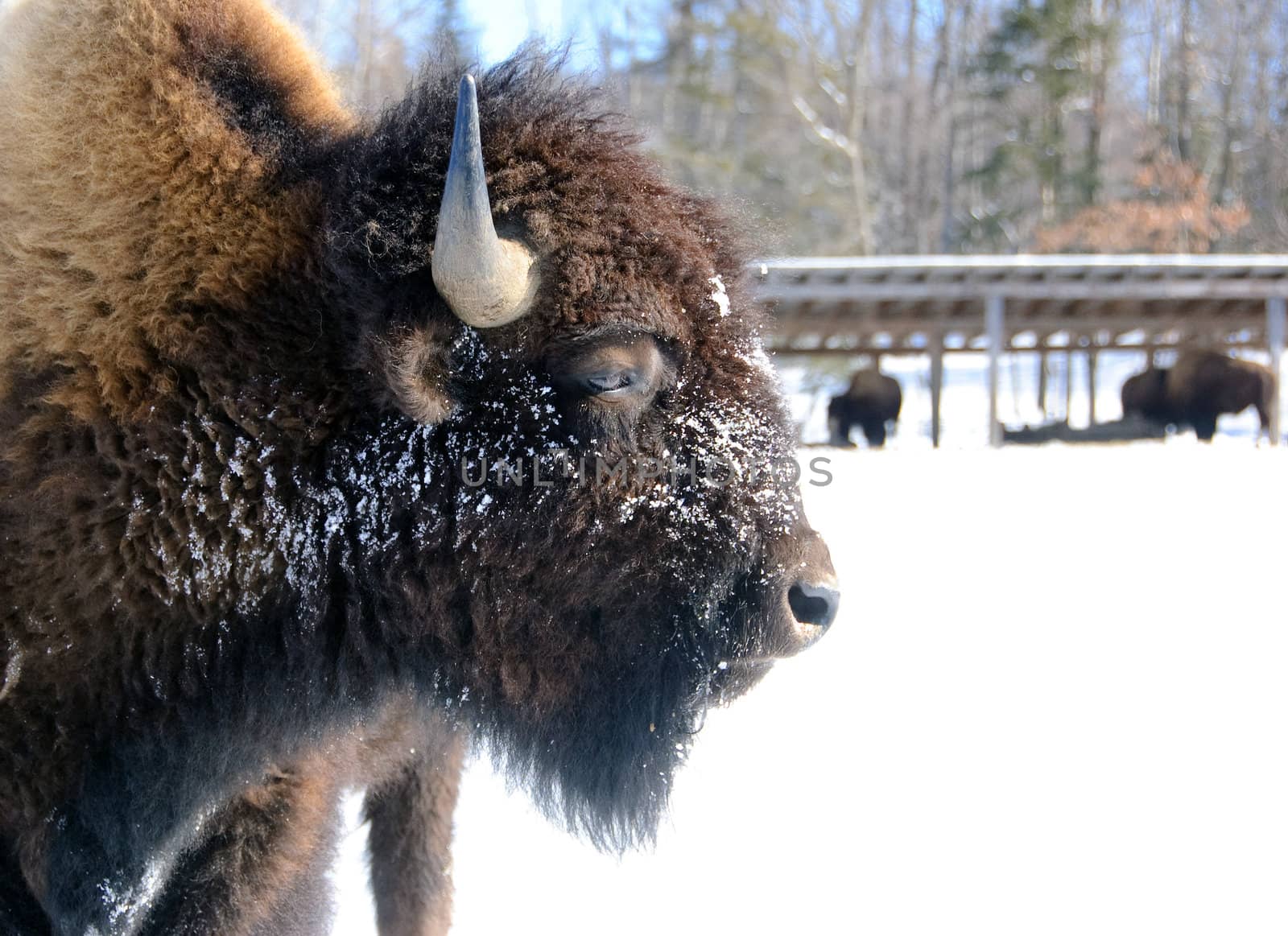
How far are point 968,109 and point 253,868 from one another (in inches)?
1482

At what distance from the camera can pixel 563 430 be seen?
7.06 feet

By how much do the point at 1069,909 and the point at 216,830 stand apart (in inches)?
98.3

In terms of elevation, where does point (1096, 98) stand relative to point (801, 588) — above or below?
above

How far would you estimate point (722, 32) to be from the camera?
30688 mm

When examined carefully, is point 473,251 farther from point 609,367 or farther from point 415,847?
point 415,847

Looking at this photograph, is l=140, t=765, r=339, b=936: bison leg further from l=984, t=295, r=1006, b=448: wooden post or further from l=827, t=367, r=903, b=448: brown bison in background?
l=827, t=367, r=903, b=448: brown bison in background

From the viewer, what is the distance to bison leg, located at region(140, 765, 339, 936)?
2.36 metres

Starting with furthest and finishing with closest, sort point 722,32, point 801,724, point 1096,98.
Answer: point 1096,98, point 722,32, point 801,724

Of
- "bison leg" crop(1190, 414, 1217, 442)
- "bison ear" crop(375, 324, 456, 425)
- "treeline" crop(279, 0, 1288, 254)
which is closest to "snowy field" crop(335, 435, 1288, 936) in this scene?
"bison ear" crop(375, 324, 456, 425)

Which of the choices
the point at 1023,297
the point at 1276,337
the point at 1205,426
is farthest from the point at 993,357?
the point at 1205,426

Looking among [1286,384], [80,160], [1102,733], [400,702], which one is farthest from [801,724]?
[1286,384]

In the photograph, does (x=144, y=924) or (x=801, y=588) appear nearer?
(x=801, y=588)

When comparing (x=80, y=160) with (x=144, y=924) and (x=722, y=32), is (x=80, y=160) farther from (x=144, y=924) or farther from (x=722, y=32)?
(x=722, y=32)

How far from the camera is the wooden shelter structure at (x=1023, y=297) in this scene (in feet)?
49.7
